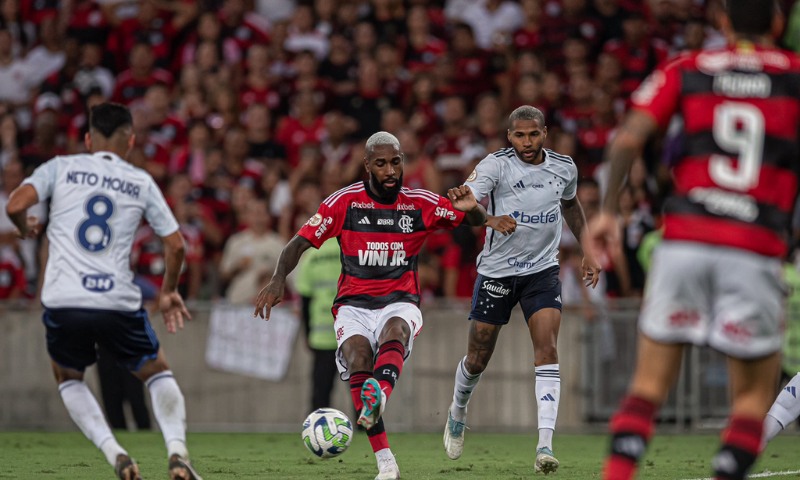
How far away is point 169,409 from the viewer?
8094 mm

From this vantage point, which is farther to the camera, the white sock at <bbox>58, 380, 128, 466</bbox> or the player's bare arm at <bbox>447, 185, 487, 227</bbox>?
the player's bare arm at <bbox>447, 185, 487, 227</bbox>

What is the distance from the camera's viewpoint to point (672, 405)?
606 inches

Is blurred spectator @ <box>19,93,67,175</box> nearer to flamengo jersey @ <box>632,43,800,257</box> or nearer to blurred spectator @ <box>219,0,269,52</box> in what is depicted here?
blurred spectator @ <box>219,0,269,52</box>

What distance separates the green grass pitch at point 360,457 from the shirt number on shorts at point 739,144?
4220 millimetres

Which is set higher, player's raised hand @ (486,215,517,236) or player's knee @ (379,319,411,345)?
player's raised hand @ (486,215,517,236)

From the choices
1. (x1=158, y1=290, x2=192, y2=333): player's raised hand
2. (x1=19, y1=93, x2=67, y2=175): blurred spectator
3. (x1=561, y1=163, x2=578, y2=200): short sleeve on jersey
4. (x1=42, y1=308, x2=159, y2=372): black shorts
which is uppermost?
(x1=19, y1=93, x2=67, y2=175): blurred spectator

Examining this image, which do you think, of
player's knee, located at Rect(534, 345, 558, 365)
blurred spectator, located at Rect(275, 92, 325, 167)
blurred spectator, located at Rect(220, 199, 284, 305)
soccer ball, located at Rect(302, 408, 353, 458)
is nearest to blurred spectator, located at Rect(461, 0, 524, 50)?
blurred spectator, located at Rect(275, 92, 325, 167)

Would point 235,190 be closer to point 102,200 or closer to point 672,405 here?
point 672,405

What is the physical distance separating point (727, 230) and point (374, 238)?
13.8 feet

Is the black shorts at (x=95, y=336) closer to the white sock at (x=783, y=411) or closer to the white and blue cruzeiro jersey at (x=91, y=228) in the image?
the white and blue cruzeiro jersey at (x=91, y=228)

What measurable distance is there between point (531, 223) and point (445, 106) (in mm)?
7035

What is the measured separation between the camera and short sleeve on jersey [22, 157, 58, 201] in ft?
26.7

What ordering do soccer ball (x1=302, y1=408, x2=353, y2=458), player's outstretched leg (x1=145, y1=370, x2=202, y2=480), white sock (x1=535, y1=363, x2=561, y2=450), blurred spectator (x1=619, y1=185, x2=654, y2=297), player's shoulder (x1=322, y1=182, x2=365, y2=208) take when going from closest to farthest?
player's outstretched leg (x1=145, y1=370, x2=202, y2=480), soccer ball (x1=302, y1=408, x2=353, y2=458), player's shoulder (x1=322, y1=182, x2=365, y2=208), white sock (x1=535, y1=363, x2=561, y2=450), blurred spectator (x1=619, y1=185, x2=654, y2=297)

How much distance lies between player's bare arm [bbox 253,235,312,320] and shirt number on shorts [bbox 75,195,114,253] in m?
1.27
